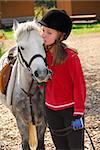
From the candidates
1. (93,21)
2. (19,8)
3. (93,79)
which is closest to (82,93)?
(93,79)

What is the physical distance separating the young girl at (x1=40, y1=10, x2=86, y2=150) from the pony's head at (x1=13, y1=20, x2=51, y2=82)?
0.27 ft

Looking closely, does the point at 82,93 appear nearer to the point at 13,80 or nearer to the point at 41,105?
the point at 41,105

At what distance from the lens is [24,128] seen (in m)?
3.67

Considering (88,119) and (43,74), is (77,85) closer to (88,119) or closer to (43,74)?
(43,74)

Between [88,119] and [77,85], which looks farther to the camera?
[88,119]

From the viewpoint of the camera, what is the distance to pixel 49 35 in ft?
9.64

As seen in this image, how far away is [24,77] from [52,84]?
0.58 meters

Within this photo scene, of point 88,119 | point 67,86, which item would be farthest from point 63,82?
point 88,119

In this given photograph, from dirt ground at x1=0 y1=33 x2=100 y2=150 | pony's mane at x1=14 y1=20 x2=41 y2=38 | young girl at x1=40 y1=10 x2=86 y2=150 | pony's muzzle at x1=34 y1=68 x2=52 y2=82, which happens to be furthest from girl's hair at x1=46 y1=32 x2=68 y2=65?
dirt ground at x1=0 y1=33 x2=100 y2=150

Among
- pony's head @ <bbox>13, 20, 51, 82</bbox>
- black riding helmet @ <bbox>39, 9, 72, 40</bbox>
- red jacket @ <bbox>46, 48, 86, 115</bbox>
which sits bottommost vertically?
red jacket @ <bbox>46, 48, 86, 115</bbox>

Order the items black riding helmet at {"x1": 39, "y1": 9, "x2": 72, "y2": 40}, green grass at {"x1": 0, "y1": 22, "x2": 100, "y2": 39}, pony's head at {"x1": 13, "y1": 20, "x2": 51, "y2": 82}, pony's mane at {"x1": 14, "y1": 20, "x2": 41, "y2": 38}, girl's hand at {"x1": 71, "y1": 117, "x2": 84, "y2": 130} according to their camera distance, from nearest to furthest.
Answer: girl's hand at {"x1": 71, "y1": 117, "x2": 84, "y2": 130}
black riding helmet at {"x1": 39, "y1": 9, "x2": 72, "y2": 40}
pony's head at {"x1": 13, "y1": 20, "x2": 51, "y2": 82}
pony's mane at {"x1": 14, "y1": 20, "x2": 41, "y2": 38}
green grass at {"x1": 0, "y1": 22, "x2": 100, "y2": 39}

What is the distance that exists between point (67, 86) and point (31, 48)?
485 mm

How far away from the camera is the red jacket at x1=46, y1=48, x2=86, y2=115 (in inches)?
111

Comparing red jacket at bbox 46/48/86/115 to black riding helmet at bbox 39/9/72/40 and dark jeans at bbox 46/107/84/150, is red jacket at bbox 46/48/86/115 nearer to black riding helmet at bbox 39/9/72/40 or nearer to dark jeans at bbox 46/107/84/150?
dark jeans at bbox 46/107/84/150
